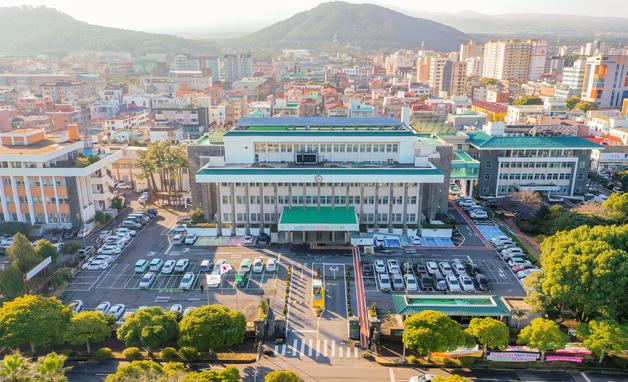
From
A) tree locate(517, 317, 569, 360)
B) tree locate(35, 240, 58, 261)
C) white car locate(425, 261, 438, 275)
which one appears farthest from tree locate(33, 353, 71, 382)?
white car locate(425, 261, 438, 275)

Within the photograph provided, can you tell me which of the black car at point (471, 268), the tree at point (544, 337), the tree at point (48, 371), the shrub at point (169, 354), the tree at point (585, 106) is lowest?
the black car at point (471, 268)

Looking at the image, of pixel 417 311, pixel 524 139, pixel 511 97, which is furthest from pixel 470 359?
pixel 511 97

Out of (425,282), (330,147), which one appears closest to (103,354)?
(425,282)

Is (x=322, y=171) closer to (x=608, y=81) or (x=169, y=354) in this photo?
(x=169, y=354)

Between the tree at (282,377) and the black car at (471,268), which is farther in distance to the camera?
the black car at (471,268)

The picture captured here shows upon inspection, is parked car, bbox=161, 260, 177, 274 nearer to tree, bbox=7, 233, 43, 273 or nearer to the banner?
tree, bbox=7, 233, 43, 273

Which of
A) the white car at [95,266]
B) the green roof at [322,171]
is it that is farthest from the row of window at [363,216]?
the white car at [95,266]

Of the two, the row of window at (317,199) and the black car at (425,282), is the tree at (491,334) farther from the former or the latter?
the row of window at (317,199)
